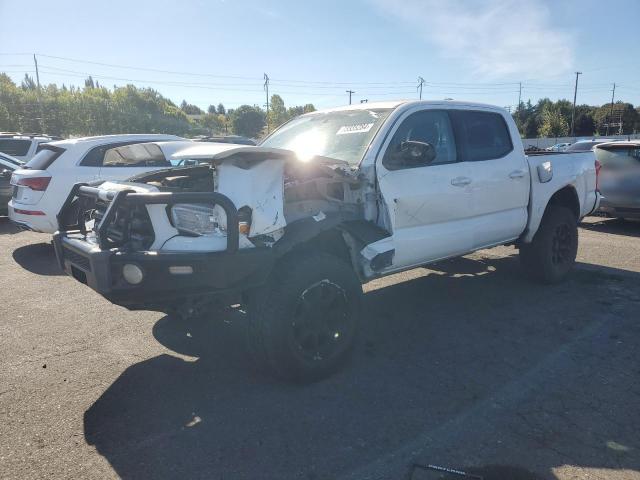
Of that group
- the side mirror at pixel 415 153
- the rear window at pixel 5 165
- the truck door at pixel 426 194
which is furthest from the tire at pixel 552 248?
the rear window at pixel 5 165

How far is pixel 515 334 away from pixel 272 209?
8.37 ft

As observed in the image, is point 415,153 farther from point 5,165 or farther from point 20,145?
point 20,145

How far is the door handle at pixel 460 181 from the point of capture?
4.41 m

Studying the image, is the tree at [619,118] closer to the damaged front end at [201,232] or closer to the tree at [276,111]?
the tree at [276,111]

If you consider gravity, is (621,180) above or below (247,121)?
below

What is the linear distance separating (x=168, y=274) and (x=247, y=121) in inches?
3999

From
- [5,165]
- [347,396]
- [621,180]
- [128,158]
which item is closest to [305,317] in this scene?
[347,396]

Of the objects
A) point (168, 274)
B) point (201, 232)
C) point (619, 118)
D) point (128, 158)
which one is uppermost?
point (619, 118)

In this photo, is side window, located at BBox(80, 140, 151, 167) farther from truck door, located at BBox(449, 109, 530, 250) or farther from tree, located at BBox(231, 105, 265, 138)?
tree, located at BBox(231, 105, 265, 138)

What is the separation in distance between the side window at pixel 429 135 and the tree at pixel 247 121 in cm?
9703

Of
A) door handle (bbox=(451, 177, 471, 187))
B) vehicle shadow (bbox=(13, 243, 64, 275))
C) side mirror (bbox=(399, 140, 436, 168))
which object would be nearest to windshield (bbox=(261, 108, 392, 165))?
side mirror (bbox=(399, 140, 436, 168))

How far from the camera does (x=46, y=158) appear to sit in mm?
7434

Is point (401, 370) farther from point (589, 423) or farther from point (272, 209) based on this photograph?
point (272, 209)

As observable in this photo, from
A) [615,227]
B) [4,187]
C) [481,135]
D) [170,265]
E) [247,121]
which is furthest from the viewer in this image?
[247,121]
